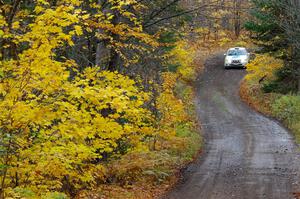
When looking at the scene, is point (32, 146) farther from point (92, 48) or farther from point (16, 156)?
point (92, 48)

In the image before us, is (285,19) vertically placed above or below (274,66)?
above

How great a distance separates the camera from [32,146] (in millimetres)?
7988

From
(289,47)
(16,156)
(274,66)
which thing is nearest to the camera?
(16,156)

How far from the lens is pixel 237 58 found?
39.2 m

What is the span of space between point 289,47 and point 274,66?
2149 millimetres

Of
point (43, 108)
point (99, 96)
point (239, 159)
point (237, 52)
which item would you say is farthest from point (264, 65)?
point (43, 108)

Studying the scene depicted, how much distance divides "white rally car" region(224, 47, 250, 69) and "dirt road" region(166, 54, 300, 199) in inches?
378

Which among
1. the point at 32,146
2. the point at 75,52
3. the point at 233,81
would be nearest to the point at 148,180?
the point at 75,52

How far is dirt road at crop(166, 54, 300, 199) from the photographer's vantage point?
40.7 ft

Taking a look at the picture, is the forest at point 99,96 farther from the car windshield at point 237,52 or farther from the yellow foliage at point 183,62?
the car windshield at point 237,52

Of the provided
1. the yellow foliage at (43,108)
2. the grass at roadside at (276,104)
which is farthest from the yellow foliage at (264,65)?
the yellow foliage at (43,108)

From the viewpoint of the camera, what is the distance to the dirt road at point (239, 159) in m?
12.4

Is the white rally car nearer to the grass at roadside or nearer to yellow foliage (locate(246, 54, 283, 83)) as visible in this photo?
the grass at roadside

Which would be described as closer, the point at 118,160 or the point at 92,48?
the point at 118,160
